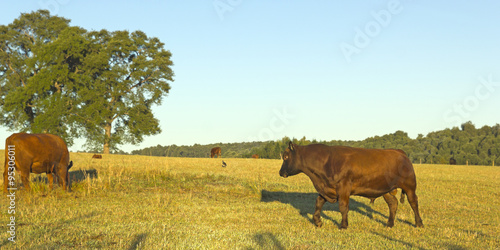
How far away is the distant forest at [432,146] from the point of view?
236ft

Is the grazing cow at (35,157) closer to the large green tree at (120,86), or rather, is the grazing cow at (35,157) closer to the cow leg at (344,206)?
the cow leg at (344,206)

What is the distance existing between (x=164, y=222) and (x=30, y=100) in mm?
38481

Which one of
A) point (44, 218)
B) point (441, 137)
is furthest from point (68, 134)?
point (441, 137)

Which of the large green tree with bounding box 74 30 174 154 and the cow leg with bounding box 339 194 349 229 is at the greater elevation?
the large green tree with bounding box 74 30 174 154

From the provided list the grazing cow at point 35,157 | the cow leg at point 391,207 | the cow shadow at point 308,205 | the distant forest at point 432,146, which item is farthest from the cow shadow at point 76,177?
the distant forest at point 432,146

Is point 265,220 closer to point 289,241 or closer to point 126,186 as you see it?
point 289,241

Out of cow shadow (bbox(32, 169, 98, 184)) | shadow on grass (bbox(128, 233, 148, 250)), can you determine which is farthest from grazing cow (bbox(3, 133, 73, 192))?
shadow on grass (bbox(128, 233, 148, 250))

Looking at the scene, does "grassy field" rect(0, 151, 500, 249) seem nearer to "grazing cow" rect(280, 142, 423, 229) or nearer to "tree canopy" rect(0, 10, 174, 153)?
"grazing cow" rect(280, 142, 423, 229)

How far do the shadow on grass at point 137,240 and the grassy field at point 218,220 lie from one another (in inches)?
0.6

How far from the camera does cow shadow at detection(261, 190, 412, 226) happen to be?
1082cm

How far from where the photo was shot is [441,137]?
302ft

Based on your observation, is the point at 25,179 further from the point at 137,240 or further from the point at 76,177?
the point at 137,240

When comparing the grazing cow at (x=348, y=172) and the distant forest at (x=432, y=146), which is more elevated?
the distant forest at (x=432, y=146)

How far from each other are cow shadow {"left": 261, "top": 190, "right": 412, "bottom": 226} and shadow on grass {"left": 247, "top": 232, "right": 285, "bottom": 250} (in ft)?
7.28
